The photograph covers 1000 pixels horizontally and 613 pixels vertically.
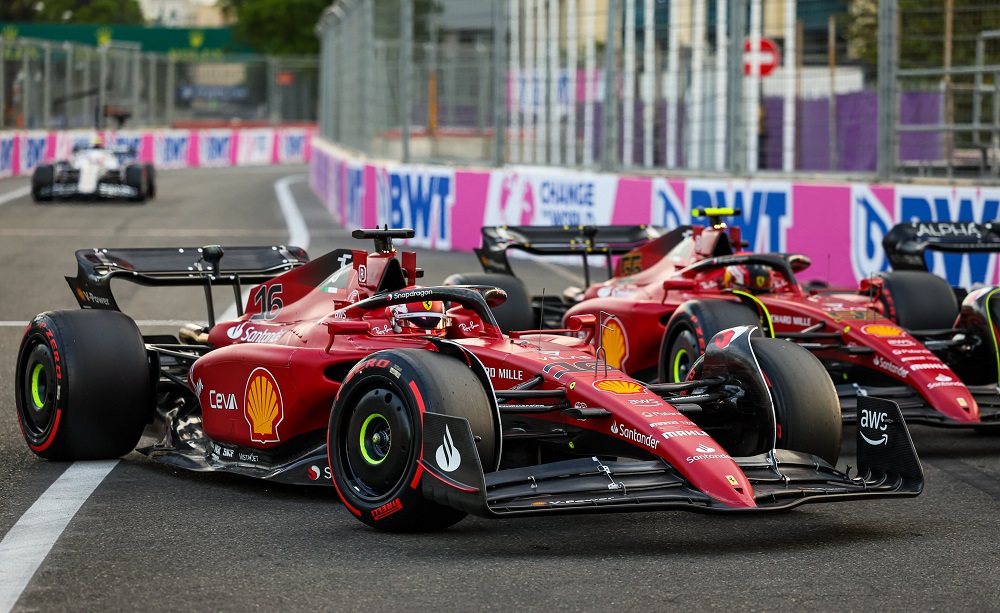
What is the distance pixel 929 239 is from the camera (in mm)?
10594

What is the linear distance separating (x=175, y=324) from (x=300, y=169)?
38.2 meters

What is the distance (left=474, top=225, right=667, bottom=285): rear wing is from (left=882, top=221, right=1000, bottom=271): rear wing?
1638 millimetres

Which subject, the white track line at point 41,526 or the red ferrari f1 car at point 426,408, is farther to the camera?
the red ferrari f1 car at point 426,408

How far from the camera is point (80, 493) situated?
22.2ft

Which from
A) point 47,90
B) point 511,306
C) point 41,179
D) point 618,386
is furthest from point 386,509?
point 47,90

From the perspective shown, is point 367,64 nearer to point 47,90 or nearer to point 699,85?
point 699,85

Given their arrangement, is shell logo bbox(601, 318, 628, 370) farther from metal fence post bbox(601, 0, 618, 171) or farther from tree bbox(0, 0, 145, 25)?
tree bbox(0, 0, 145, 25)

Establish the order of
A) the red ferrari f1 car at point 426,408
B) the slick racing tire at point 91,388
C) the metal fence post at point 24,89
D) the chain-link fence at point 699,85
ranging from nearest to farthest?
the red ferrari f1 car at point 426,408, the slick racing tire at point 91,388, the chain-link fence at point 699,85, the metal fence post at point 24,89

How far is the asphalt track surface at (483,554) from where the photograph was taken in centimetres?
504

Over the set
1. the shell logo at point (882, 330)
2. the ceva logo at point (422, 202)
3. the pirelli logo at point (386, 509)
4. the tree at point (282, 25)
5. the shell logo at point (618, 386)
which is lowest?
the pirelli logo at point (386, 509)

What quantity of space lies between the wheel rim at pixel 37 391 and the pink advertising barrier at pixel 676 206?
788 cm

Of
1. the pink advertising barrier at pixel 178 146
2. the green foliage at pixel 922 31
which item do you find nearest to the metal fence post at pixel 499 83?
the green foliage at pixel 922 31

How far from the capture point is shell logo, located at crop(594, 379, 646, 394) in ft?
20.4

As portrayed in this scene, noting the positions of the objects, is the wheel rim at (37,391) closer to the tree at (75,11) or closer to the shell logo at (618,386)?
the shell logo at (618,386)
